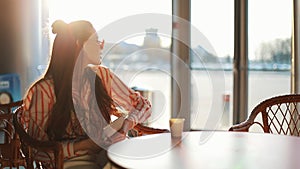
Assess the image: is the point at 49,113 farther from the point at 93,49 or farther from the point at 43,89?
the point at 93,49

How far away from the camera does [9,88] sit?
3.53 meters

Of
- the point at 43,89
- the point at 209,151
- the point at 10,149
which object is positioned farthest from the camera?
the point at 10,149

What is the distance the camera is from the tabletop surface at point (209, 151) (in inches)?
58.9

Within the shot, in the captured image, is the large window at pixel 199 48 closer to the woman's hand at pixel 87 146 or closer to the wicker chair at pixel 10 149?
the wicker chair at pixel 10 149

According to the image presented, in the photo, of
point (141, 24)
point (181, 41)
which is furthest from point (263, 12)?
point (141, 24)

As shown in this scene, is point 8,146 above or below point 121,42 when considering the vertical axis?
below

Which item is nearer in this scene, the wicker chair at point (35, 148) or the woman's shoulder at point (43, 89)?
the wicker chair at point (35, 148)

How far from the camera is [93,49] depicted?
195cm

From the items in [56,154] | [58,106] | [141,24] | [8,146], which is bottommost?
[8,146]

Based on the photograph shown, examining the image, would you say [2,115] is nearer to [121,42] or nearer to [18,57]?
[18,57]

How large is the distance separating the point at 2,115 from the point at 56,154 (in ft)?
3.59

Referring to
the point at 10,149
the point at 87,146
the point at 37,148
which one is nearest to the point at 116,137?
the point at 87,146

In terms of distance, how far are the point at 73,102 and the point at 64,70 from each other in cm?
15

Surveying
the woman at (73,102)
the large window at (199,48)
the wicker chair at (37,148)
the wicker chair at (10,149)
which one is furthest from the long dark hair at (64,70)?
the large window at (199,48)
